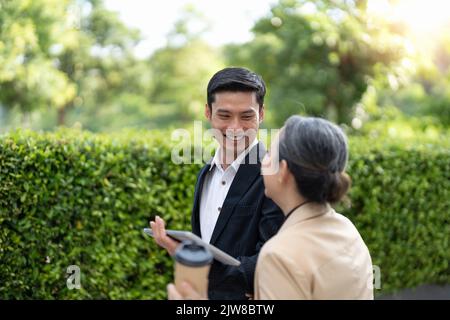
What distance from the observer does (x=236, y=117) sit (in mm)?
2447

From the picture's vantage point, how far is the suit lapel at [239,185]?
2.39 m

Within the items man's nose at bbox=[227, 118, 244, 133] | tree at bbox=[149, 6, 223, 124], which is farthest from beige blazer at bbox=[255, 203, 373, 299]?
tree at bbox=[149, 6, 223, 124]

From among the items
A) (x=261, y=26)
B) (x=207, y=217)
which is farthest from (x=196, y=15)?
(x=207, y=217)

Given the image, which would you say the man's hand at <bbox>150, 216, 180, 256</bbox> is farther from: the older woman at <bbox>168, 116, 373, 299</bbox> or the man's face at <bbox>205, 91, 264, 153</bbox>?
the man's face at <bbox>205, 91, 264, 153</bbox>

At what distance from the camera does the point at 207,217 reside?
2.59m

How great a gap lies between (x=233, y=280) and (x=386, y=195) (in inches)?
154

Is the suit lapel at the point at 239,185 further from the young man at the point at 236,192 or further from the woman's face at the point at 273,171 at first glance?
the woman's face at the point at 273,171

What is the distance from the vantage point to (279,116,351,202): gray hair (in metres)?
1.84

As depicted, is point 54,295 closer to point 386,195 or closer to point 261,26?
point 386,195

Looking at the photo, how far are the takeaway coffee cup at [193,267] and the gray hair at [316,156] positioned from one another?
1.39 feet

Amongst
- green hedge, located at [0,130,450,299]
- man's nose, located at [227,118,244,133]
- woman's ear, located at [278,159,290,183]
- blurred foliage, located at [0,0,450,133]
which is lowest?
green hedge, located at [0,130,450,299]

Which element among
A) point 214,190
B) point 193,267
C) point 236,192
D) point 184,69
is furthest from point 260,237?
point 184,69

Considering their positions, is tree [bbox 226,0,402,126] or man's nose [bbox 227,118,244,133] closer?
man's nose [bbox 227,118,244,133]

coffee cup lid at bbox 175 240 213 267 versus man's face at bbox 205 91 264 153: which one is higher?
man's face at bbox 205 91 264 153
